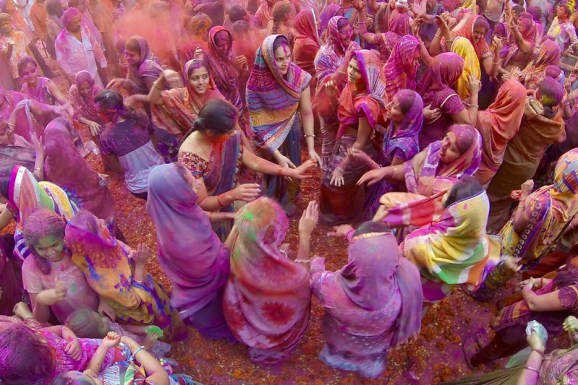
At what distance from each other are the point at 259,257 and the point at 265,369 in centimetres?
127

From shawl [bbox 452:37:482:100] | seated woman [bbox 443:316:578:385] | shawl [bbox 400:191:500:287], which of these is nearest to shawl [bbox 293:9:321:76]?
shawl [bbox 452:37:482:100]

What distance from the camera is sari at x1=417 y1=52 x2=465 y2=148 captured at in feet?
12.6

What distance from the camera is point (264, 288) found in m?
2.48

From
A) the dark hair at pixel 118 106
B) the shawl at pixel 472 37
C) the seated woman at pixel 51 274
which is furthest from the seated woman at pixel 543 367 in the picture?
the shawl at pixel 472 37

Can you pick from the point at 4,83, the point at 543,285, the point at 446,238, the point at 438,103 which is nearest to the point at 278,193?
the point at 438,103

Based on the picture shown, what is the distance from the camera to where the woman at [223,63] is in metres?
4.89

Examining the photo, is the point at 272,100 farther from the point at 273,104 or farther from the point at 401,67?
the point at 401,67

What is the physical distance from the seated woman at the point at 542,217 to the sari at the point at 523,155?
783mm

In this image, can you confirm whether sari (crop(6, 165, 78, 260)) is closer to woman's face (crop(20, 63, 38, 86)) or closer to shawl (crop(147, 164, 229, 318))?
shawl (crop(147, 164, 229, 318))

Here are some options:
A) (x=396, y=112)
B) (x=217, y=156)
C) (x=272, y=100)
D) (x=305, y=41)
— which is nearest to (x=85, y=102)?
(x=272, y=100)

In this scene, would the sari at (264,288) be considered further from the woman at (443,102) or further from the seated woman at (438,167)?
the woman at (443,102)

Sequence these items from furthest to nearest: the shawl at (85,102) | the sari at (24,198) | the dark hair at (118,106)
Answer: the shawl at (85,102) → the dark hair at (118,106) → the sari at (24,198)

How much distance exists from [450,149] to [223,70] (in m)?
2.89

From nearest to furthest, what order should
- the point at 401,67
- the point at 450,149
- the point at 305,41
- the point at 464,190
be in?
1. the point at 464,190
2. the point at 450,149
3. the point at 401,67
4. the point at 305,41
